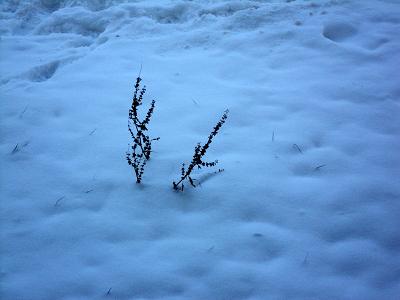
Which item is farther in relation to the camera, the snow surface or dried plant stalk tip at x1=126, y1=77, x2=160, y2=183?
dried plant stalk tip at x1=126, y1=77, x2=160, y2=183

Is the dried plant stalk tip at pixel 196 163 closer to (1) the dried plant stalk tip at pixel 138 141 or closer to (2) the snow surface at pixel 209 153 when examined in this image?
(2) the snow surface at pixel 209 153

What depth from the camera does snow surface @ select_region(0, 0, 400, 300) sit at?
2.20 meters

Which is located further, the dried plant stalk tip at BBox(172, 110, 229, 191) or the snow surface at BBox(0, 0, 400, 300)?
the dried plant stalk tip at BBox(172, 110, 229, 191)

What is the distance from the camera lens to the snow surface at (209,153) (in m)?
2.20

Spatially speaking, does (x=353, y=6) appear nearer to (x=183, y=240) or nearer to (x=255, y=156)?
(x=255, y=156)

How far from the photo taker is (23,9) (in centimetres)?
490

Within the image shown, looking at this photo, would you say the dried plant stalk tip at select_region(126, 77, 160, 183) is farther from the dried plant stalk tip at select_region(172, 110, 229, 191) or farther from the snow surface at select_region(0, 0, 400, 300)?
the dried plant stalk tip at select_region(172, 110, 229, 191)

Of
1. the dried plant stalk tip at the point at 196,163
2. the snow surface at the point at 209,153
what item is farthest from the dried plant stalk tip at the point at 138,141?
the dried plant stalk tip at the point at 196,163

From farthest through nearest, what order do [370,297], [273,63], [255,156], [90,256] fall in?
[273,63] < [255,156] < [90,256] < [370,297]

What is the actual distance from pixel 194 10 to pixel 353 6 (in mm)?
2085

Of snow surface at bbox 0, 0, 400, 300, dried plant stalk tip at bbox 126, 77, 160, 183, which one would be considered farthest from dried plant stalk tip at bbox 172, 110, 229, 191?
dried plant stalk tip at bbox 126, 77, 160, 183

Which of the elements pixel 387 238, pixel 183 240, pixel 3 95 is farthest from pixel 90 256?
pixel 3 95

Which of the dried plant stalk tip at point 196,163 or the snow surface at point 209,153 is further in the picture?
the dried plant stalk tip at point 196,163

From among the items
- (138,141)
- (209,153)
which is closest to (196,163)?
(209,153)
